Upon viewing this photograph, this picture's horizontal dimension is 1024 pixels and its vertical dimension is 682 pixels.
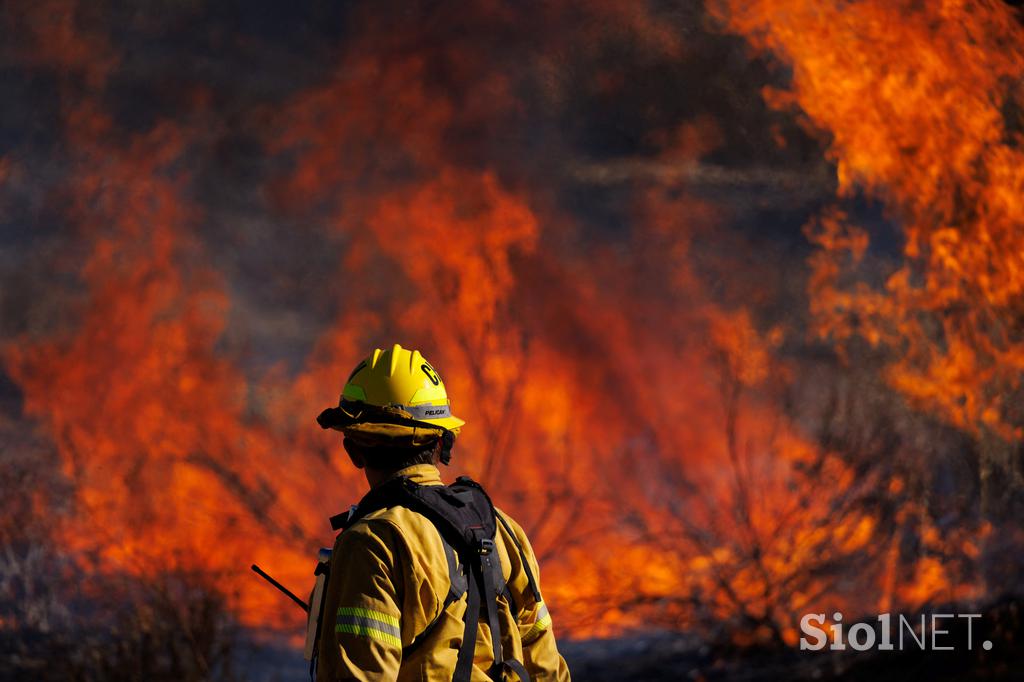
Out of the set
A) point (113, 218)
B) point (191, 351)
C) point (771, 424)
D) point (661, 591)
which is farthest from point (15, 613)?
point (771, 424)

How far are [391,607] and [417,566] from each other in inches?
4.6

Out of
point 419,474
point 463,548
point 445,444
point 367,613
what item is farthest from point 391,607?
point 445,444

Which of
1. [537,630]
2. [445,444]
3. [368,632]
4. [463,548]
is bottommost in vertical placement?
[368,632]

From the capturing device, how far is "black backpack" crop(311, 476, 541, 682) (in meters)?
2.85

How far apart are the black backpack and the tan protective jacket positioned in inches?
0.8

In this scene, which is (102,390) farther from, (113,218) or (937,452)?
(937,452)

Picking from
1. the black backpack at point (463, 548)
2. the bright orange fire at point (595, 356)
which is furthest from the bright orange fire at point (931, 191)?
the black backpack at point (463, 548)

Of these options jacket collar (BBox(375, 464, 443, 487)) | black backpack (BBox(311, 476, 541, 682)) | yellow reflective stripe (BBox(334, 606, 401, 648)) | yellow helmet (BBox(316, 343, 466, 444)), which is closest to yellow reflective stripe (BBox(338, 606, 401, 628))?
yellow reflective stripe (BBox(334, 606, 401, 648))

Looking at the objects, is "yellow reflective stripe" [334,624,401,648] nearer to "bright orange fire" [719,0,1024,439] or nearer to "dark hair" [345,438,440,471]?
"dark hair" [345,438,440,471]

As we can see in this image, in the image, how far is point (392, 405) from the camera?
3051mm

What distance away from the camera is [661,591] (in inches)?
429

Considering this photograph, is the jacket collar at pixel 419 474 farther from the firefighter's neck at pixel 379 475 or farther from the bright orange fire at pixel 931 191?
the bright orange fire at pixel 931 191

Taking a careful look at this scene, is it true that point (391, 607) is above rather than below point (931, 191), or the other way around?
below

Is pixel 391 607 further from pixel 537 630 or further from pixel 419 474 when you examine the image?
pixel 537 630
